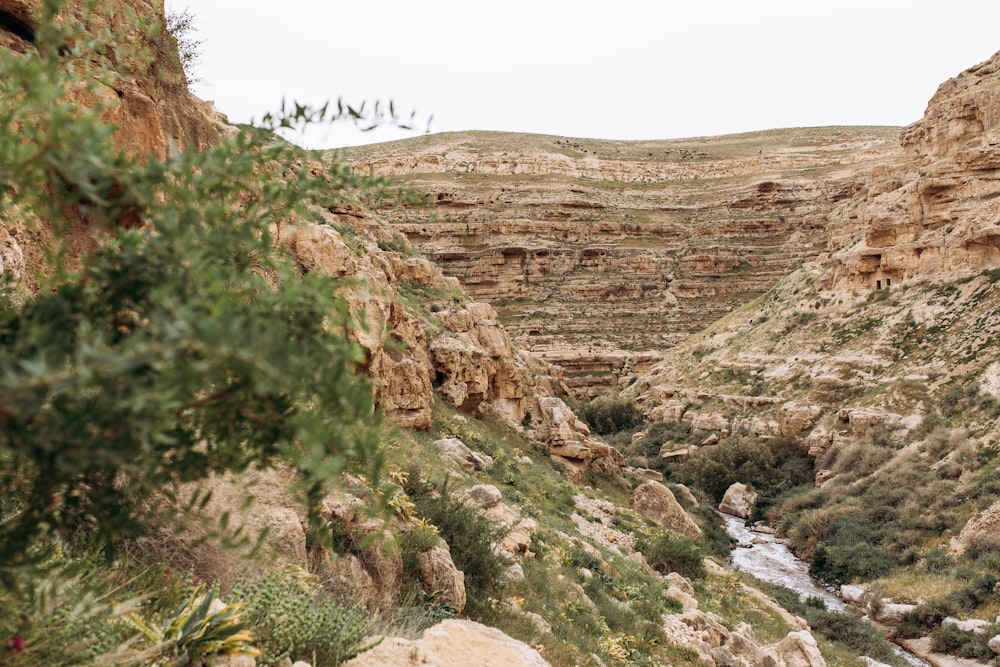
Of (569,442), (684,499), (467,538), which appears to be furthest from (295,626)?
(684,499)

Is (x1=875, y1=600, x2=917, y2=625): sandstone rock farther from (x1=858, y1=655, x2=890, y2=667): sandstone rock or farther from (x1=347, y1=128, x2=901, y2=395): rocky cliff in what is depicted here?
(x1=347, y1=128, x2=901, y2=395): rocky cliff

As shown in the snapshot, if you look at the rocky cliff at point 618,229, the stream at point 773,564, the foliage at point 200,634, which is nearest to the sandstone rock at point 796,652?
the foliage at point 200,634

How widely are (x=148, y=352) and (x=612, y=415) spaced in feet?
118

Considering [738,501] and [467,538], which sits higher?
[467,538]

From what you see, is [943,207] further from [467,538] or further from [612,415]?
[467,538]

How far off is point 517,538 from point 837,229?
43.3 meters

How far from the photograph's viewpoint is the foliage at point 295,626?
3031 millimetres

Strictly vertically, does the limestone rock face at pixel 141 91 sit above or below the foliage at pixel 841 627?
above

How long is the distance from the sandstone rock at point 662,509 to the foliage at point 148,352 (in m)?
15.0

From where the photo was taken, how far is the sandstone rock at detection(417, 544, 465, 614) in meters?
4.79

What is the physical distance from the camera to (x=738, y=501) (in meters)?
23.7

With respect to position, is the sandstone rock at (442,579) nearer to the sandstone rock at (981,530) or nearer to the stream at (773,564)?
the stream at (773,564)

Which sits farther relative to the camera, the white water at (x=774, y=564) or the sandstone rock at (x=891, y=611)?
the white water at (x=774, y=564)

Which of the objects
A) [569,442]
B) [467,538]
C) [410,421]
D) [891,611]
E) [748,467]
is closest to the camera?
[467,538]
